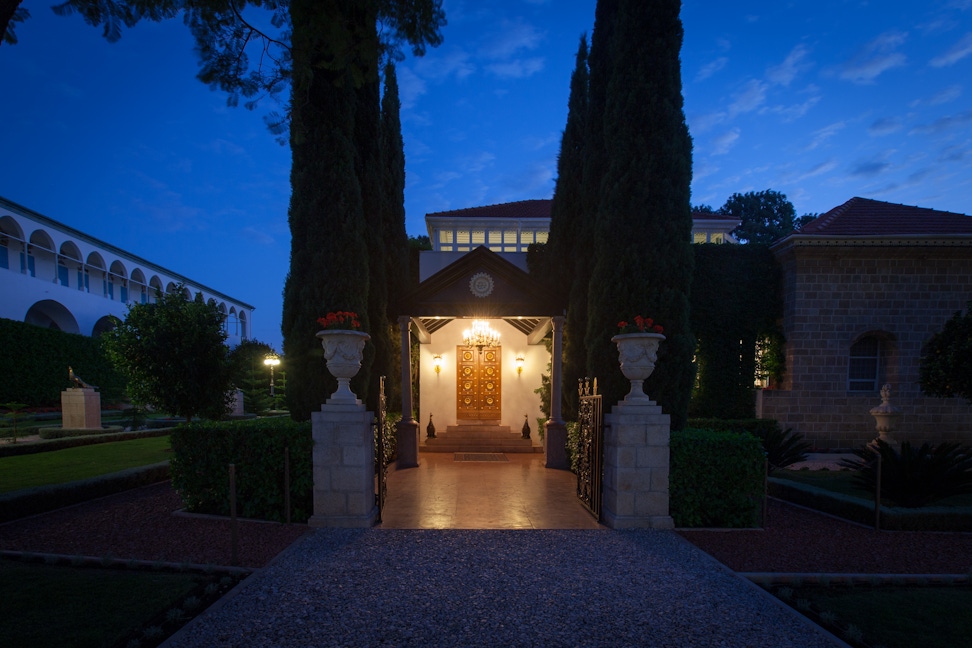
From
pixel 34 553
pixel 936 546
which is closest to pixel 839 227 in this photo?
pixel 936 546

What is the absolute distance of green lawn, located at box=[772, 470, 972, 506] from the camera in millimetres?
7347

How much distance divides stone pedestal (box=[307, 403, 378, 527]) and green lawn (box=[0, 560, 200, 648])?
6.06 feet

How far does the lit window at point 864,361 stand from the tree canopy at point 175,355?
60.0 ft

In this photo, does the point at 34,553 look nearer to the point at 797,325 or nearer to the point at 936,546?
the point at 936,546

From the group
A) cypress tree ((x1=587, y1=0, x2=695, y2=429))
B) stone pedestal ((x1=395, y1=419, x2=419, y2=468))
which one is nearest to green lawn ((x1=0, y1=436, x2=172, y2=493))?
stone pedestal ((x1=395, y1=419, x2=419, y2=468))

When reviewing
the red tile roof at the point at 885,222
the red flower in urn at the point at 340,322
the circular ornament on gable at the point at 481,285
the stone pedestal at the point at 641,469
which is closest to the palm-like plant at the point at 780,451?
the stone pedestal at the point at 641,469

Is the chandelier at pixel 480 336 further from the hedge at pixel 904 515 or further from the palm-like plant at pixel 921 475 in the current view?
the palm-like plant at pixel 921 475

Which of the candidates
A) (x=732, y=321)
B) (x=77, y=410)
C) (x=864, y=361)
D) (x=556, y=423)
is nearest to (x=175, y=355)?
(x=77, y=410)

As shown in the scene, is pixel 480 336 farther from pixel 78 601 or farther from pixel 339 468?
pixel 78 601

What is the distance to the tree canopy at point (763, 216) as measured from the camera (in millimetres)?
43594

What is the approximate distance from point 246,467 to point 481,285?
657 cm

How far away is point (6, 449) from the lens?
1130 cm

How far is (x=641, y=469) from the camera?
6.33 metres

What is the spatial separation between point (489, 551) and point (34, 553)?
16.5 ft
